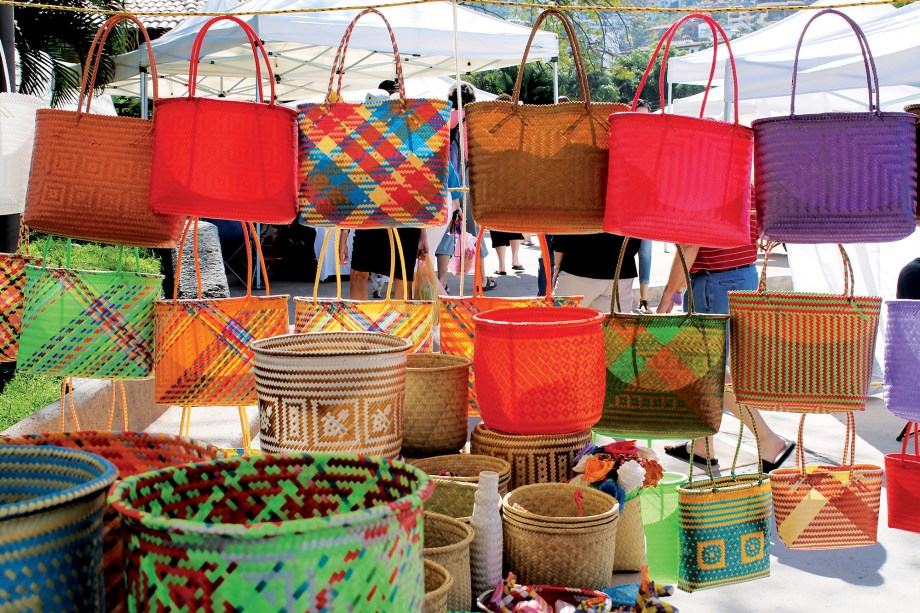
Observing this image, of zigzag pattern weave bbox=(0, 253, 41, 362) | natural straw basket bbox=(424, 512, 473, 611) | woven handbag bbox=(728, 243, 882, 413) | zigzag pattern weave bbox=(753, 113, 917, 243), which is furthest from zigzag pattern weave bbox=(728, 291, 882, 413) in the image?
zigzag pattern weave bbox=(0, 253, 41, 362)

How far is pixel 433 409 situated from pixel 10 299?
1296 mm

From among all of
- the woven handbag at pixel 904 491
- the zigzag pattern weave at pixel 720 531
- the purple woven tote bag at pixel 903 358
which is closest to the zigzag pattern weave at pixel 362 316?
the zigzag pattern weave at pixel 720 531

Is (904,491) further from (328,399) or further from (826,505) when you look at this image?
(328,399)

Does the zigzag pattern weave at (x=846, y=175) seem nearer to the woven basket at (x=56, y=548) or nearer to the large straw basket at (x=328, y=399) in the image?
the large straw basket at (x=328, y=399)

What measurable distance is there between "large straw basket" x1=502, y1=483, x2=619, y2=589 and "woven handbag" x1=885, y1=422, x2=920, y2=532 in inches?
41.3

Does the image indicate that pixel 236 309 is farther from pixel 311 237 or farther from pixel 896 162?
pixel 311 237

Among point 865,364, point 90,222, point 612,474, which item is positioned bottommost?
point 612,474

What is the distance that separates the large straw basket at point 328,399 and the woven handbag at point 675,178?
54 centimetres

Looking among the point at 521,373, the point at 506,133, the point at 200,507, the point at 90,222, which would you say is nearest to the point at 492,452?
the point at 521,373

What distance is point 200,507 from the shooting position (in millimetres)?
917

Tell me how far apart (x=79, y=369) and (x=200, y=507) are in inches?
56.5

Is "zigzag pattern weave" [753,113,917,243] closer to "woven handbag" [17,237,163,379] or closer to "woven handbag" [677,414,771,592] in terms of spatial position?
"woven handbag" [677,414,771,592]

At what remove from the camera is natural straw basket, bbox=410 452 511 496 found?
6.31ft

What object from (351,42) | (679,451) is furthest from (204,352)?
(351,42)
